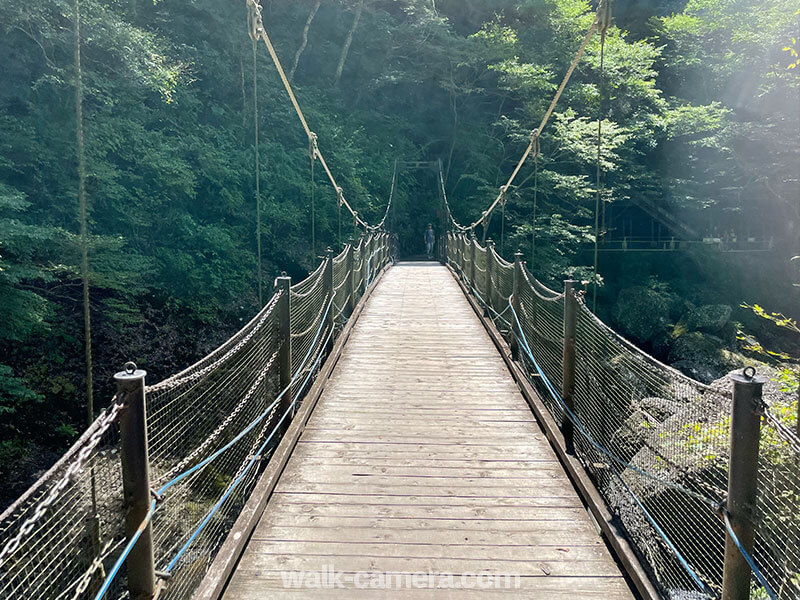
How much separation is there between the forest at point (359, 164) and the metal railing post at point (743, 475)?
11.4 ft

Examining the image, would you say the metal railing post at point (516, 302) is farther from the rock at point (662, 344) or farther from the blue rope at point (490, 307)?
the rock at point (662, 344)

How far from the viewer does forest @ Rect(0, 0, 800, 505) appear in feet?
27.8

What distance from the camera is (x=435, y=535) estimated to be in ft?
6.69

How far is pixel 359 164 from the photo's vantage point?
1625cm

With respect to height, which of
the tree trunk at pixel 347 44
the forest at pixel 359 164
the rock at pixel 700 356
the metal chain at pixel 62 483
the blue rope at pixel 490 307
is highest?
the tree trunk at pixel 347 44

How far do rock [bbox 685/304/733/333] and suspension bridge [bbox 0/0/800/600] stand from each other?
12.4m

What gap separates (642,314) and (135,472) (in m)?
15.9

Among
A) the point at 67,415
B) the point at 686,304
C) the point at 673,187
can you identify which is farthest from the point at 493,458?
the point at 673,187

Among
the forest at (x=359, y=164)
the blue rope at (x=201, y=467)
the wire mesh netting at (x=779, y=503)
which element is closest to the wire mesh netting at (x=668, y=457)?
the wire mesh netting at (x=779, y=503)

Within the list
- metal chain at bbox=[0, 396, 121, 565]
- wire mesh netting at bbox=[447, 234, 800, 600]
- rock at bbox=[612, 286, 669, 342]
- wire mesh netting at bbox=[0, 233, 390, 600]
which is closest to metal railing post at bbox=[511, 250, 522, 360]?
wire mesh netting at bbox=[447, 234, 800, 600]

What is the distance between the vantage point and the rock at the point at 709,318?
1499 centimetres

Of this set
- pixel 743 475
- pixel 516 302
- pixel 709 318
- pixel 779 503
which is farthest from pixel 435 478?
pixel 709 318

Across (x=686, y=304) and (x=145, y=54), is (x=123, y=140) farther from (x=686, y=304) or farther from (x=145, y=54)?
(x=686, y=304)

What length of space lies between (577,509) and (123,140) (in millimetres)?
9365
